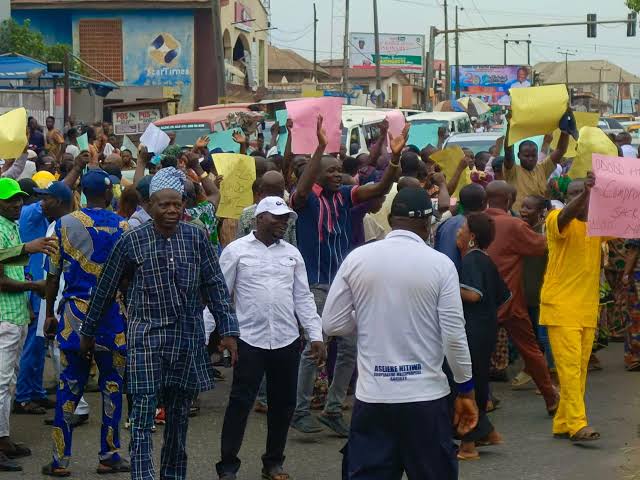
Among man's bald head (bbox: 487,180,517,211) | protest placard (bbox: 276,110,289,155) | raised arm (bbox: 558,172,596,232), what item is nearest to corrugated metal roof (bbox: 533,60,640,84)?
protest placard (bbox: 276,110,289,155)

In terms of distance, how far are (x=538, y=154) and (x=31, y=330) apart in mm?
5662

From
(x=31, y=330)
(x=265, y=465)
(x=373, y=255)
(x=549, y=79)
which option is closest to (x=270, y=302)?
(x=265, y=465)

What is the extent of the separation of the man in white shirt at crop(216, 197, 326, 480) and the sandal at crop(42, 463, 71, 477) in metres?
0.97

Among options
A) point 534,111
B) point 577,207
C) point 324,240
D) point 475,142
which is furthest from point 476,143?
point 577,207

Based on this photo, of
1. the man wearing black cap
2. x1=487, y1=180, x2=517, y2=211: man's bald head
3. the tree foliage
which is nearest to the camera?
x1=487, y1=180, x2=517, y2=211: man's bald head

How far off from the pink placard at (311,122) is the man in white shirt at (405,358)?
5.51 meters

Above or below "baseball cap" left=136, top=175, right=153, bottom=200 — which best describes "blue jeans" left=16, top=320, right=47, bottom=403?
below

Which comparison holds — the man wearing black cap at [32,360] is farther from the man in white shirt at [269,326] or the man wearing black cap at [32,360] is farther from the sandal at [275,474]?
the sandal at [275,474]

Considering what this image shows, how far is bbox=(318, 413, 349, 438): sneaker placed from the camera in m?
8.57

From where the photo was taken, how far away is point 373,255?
5441mm

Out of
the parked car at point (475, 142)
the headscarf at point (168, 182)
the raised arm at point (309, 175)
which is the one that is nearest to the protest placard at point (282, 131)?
the parked car at point (475, 142)

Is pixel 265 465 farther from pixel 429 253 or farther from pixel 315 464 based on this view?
pixel 429 253

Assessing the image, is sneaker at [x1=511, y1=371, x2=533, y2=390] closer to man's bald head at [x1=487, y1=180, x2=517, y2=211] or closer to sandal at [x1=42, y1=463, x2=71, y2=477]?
man's bald head at [x1=487, y1=180, x2=517, y2=211]

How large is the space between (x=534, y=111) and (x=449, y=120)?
17008 mm
